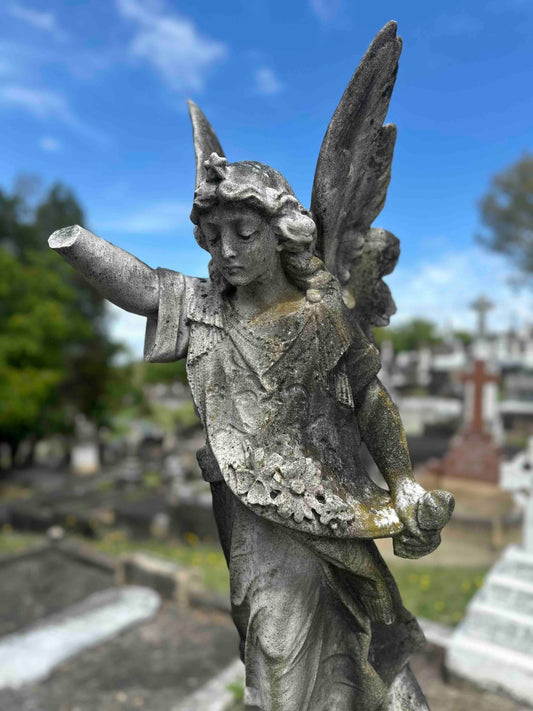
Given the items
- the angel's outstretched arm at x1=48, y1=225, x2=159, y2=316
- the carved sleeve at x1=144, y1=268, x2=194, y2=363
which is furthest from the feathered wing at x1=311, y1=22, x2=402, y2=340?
the angel's outstretched arm at x1=48, y1=225, x2=159, y2=316

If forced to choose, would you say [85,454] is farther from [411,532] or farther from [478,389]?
[411,532]

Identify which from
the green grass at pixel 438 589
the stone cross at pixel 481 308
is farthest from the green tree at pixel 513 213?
the green grass at pixel 438 589

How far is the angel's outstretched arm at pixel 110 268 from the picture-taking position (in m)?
1.96

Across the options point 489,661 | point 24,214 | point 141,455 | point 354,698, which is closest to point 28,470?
point 141,455

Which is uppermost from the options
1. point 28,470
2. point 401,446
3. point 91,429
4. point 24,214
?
point 24,214

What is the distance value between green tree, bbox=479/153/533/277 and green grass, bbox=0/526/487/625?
20.1 m

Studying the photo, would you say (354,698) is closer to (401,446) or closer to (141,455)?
(401,446)

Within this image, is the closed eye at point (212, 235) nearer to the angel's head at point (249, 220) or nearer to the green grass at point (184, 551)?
the angel's head at point (249, 220)

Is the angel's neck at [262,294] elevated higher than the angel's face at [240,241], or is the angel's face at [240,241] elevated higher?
the angel's face at [240,241]

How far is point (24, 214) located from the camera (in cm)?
1944

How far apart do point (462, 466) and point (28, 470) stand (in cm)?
1368

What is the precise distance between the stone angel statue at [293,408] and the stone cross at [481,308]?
62.8ft

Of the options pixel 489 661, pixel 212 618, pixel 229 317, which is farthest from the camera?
pixel 212 618

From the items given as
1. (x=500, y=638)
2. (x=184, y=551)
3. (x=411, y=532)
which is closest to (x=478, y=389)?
(x=184, y=551)
